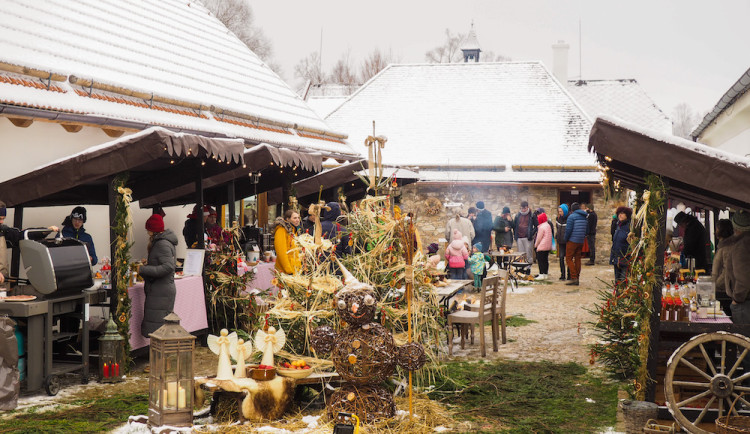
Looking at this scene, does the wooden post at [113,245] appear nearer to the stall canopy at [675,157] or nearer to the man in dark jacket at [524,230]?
the stall canopy at [675,157]

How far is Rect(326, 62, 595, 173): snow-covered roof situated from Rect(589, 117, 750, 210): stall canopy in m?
17.6

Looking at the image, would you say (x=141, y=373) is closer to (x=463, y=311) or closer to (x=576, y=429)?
(x=463, y=311)

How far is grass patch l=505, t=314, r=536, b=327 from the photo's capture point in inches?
460

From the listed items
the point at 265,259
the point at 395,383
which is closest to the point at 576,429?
the point at 395,383

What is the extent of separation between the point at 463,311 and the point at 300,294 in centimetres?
322

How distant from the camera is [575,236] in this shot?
1603 cm

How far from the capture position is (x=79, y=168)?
7.85 m

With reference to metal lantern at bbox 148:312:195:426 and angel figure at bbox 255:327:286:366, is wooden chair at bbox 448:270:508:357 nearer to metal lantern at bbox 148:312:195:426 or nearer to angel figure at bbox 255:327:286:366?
angel figure at bbox 255:327:286:366

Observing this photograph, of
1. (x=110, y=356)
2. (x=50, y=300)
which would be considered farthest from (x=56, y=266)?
(x=110, y=356)

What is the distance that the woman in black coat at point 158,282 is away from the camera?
27.5ft

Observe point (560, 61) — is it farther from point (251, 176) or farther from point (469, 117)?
point (251, 176)

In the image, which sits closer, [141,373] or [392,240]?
[392,240]

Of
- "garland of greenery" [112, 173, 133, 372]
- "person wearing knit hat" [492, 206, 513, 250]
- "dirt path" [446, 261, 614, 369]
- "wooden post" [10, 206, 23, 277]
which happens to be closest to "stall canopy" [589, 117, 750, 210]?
"dirt path" [446, 261, 614, 369]

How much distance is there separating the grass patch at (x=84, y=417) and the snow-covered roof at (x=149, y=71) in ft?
12.7
